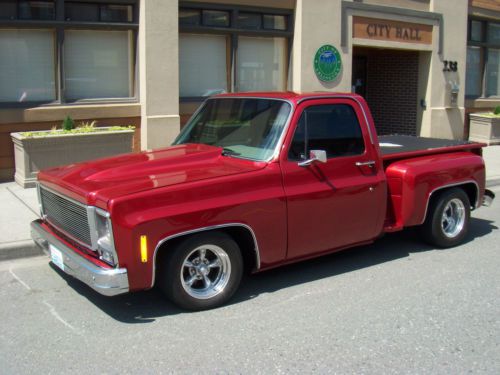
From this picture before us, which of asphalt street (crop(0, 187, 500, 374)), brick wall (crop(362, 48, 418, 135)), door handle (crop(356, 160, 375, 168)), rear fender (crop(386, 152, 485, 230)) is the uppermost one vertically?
brick wall (crop(362, 48, 418, 135))

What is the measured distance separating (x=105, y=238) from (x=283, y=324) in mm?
1482

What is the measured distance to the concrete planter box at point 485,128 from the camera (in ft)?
52.2

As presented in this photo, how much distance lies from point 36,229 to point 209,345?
2148mm

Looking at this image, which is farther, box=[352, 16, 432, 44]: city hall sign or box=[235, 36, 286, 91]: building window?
box=[352, 16, 432, 44]: city hall sign

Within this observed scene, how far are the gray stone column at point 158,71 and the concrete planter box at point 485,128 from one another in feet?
Answer: 28.8

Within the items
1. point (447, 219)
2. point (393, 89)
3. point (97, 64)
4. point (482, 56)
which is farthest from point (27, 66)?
point (482, 56)

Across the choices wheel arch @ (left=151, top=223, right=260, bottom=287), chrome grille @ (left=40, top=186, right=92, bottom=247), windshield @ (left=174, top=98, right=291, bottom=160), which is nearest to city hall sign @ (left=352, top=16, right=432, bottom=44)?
windshield @ (left=174, top=98, right=291, bottom=160)

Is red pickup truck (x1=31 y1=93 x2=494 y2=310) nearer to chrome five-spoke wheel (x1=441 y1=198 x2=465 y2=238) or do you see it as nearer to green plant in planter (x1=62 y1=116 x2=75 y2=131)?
chrome five-spoke wheel (x1=441 y1=198 x2=465 y2=238)

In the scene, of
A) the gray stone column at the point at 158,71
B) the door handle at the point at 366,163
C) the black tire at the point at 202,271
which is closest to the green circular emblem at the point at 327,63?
the gray stone column at the point at 158,71

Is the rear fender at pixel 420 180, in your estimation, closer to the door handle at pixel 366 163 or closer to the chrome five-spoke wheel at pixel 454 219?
the chrome five-spoke wheel at pixel 454 219

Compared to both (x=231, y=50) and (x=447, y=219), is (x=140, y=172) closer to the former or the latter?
(x=447, y=219)

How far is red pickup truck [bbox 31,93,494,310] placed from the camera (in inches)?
179

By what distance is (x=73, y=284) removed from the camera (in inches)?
220

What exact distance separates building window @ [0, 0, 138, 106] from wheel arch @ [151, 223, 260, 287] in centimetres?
633
